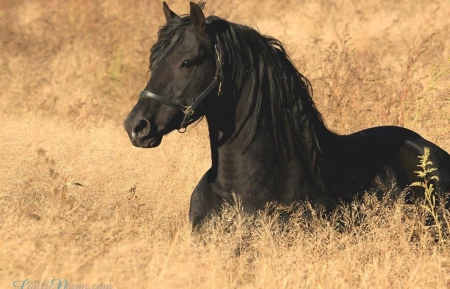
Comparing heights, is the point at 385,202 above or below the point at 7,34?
above

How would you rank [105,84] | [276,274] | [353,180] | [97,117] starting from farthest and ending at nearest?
[105,84], [97,117], [353,180], [276,274]

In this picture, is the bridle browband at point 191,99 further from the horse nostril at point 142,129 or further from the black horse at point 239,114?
the horse nostril at point 142,129

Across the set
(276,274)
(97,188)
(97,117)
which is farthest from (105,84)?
(276,274)

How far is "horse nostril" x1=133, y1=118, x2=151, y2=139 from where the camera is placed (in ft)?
16.9

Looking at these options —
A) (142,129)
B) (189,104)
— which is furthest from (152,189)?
(142,129)

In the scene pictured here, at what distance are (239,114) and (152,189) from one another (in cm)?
271

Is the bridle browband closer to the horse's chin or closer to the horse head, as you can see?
the horse head

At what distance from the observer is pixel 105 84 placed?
617 inches

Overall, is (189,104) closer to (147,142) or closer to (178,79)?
(178,79)

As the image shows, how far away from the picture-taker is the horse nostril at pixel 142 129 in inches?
203

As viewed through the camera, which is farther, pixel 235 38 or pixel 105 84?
pixel 105 84

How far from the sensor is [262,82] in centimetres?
566

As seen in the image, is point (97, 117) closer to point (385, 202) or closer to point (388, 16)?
point (385, 202)

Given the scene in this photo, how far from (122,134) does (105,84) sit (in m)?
5.20
